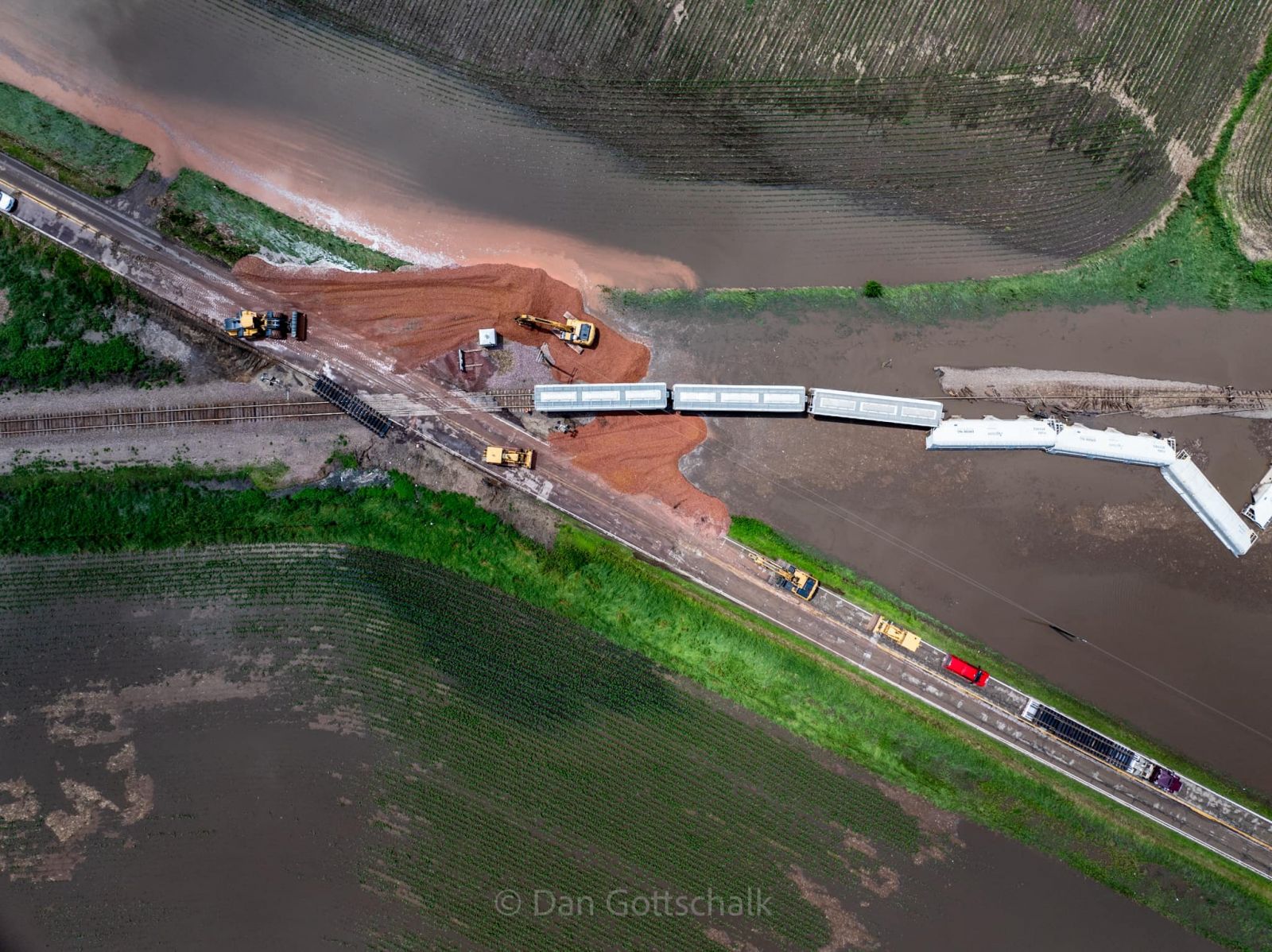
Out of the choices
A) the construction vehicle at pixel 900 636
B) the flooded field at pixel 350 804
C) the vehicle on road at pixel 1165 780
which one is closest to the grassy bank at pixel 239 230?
the flooded field at pixel 350 804

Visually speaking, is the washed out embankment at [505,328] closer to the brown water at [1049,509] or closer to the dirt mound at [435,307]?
the dirt mound at [435,307]

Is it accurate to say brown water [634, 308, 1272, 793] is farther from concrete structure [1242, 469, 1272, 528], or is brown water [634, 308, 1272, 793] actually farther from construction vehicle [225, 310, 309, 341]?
construction vehicle [225, 310, 309, 341]

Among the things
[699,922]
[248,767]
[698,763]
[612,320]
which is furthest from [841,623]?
[248,767]

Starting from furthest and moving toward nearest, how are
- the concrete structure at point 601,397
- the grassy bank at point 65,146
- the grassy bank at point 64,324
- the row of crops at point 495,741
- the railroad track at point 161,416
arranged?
the grassy bank at point 65,146 → the grassy bank at point 64,324 → the railroad track at point 161,416 → the concrete structure at point 601,397 → the row of crops at point 495,741

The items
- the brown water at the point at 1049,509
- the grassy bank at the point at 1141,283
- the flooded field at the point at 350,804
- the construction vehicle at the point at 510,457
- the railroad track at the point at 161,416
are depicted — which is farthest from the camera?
A: the railroad track at the point at 161,416

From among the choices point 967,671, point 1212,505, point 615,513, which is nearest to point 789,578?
point 615,513

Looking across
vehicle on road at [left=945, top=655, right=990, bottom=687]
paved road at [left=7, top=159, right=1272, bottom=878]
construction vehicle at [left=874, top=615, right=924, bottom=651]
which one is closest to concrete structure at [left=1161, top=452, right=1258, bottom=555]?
paved road at [left=7, top=159, right=1272, bottom=878]

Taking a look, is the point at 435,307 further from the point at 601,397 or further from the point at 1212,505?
the point at 1212,505

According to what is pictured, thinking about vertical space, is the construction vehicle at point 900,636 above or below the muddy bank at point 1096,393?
below

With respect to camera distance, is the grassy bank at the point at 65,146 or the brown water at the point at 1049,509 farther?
the grassy bank at the point at 65,146
